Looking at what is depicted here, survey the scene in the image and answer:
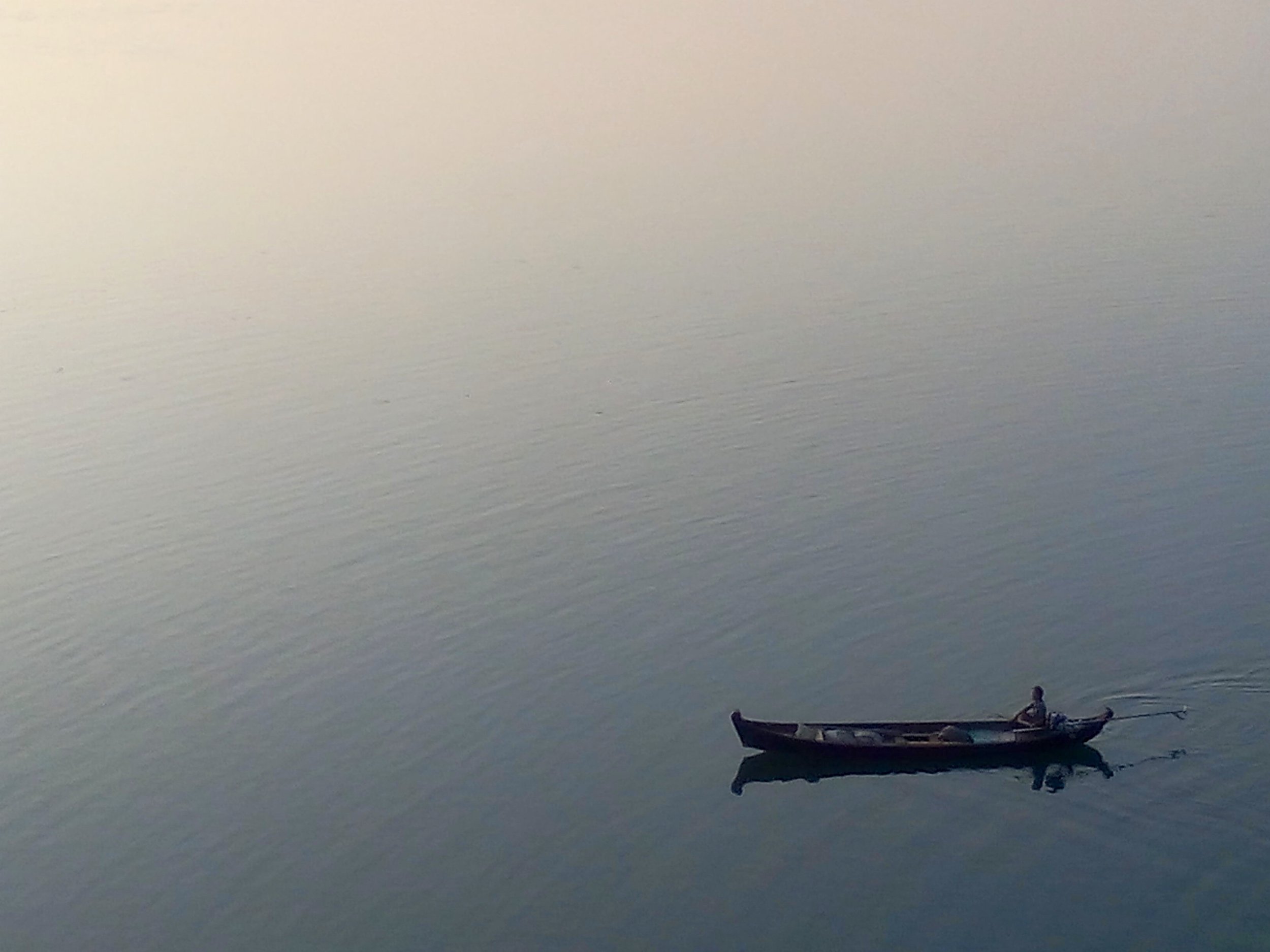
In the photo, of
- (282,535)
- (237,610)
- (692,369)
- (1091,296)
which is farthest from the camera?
(1091,296)

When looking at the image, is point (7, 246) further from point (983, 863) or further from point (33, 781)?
point (983, 863)

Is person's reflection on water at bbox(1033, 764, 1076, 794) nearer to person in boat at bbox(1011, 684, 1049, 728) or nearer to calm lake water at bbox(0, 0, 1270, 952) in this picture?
calm lake water at bbox(0, 0, 1270, 952)

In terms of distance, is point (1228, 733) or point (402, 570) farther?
point (402, 570)

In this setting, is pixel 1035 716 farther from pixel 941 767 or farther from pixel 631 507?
pixel 631 507

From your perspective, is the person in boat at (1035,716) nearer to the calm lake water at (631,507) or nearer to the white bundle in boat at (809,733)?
the calm lake water at (631,507)

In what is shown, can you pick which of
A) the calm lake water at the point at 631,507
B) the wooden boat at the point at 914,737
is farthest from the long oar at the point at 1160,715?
the wooden boat at the point at 914,737

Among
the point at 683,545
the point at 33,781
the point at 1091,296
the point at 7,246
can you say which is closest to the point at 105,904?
the point at 33,781

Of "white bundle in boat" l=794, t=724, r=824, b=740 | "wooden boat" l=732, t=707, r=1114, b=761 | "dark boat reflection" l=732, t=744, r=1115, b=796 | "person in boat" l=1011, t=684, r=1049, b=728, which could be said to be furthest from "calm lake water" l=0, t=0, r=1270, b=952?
"person in boat" l=1011, t=684, r=1049, b=728
